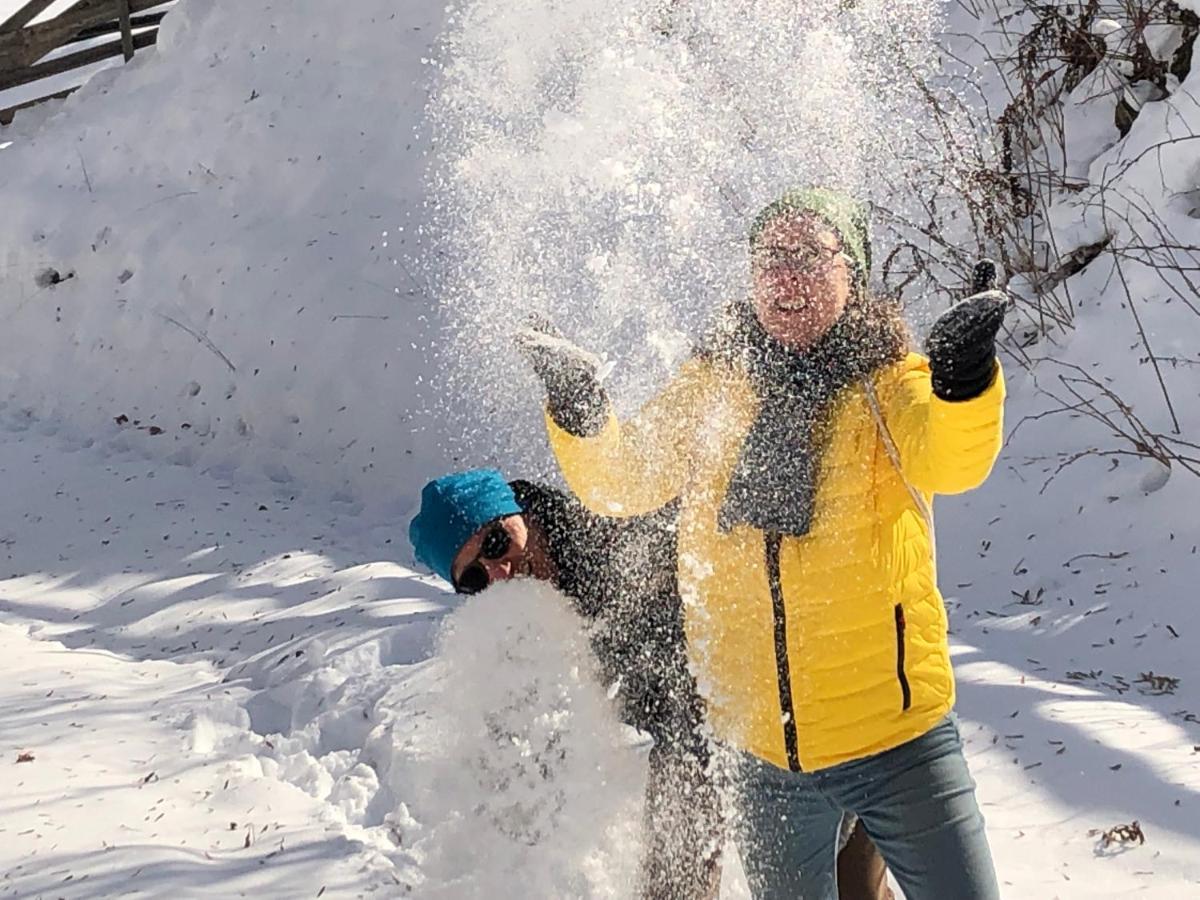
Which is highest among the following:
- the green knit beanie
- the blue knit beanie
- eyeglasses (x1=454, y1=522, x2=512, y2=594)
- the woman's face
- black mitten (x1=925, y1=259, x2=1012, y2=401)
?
the green knit beanie

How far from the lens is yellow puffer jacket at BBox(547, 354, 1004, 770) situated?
195 cm

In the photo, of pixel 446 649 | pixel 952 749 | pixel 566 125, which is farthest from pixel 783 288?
pixel 566 125

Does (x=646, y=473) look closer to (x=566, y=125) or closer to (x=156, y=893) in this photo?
(x=156, y=893)

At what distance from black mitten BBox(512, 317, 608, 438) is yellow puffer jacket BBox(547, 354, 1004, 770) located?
0.24m

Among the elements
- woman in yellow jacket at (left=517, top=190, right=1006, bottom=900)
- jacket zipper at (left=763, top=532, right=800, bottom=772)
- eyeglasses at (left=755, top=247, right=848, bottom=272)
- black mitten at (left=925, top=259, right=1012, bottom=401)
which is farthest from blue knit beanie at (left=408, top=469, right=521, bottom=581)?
black mitten at (left=925, top=259, right=1012, bottom=401)

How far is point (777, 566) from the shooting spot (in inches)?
79.1

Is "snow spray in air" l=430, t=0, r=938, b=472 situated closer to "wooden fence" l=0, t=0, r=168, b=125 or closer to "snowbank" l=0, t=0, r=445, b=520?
"snowbank" l=0, t=0, r=445, b=520

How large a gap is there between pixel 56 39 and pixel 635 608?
32.8 feet

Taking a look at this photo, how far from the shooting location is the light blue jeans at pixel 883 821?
74.4 inches

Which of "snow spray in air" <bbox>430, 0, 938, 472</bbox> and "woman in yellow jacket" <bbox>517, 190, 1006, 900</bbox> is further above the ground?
"snow spray in air" <bbox>430, 0, 938, 472</bbox>

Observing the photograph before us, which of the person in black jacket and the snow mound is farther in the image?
the snow mound

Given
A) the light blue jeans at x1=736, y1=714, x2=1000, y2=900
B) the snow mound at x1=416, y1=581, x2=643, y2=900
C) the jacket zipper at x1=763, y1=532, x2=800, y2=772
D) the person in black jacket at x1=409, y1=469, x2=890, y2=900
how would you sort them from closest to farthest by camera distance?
the light blue jeans at x1=736, y1=714, x2=1000, y2=900, the jacket zipper at x1=763, y1=532, x2=800, y2=772, the person in black jacket at x1=409, y1=469, x2=890, y2=900, the snow mound at x1=416, y1=581, x2=643, y2=900

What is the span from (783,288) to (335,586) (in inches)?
136

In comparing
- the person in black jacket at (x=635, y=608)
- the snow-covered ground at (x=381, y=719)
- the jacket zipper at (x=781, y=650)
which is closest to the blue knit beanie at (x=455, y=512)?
the person in black jacket at (x=635, y=608)
